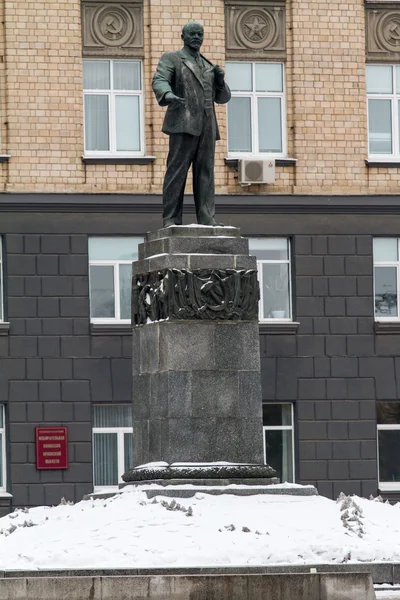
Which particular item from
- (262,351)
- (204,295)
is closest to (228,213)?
(262,351)

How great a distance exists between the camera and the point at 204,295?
24906 millimetres

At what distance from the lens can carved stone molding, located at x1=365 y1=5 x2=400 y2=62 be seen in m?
40.5

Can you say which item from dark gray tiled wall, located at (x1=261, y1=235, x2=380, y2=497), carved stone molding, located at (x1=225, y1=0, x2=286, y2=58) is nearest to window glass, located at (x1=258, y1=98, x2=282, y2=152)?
carved stone molding, located at (x1=225, y1=0, x2=286, y2=58)

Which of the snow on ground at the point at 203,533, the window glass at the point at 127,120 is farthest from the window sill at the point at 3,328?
the snow on ground at the point at 203,533

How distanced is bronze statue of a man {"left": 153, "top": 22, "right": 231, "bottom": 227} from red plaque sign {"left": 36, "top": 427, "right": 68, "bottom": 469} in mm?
13028

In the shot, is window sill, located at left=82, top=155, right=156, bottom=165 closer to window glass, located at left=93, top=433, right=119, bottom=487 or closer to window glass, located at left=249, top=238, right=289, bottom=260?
window glass, located at left=249, top=238, right=289, bottom=260

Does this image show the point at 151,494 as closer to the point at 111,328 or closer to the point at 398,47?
the point at 111,328

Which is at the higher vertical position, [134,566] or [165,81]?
[165,81]

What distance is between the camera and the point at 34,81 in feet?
128

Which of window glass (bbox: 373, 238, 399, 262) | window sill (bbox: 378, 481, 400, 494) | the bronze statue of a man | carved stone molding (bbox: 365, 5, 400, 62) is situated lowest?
window sill (bbox: 378, 481, 400, 494)

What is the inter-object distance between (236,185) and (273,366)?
3.28 m

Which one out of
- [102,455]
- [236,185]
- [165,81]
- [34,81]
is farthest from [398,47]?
[165,81]

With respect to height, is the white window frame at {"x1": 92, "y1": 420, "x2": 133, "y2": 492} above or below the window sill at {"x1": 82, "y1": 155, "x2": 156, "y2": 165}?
below

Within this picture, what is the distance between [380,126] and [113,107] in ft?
16.2
